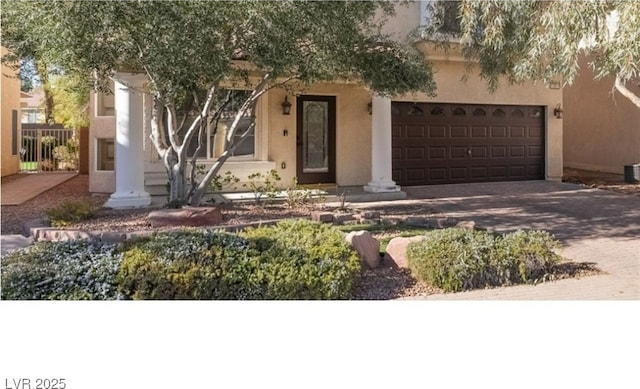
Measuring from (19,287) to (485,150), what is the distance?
12454 millimetres

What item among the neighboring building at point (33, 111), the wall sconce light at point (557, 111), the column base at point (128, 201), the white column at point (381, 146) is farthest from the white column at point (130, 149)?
the neighboring building at point (33, 111)

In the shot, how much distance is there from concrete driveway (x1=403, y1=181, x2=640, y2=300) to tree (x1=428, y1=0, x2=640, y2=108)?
2.19 m

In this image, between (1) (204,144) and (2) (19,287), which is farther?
(1) (204,144)

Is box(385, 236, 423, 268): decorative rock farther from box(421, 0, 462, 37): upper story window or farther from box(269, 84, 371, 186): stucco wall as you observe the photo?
box(269, 84, 371, 186): stucco wall

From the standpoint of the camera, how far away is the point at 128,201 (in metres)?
10.6

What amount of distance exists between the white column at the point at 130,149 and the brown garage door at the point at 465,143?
6195 millimetres

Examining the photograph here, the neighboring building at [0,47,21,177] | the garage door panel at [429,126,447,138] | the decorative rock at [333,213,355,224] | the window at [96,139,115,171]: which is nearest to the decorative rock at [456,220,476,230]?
the decorative rock at [333,213,355,224]

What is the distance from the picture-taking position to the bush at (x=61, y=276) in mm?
5105

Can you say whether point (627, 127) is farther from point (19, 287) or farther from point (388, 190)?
point (19, 287)

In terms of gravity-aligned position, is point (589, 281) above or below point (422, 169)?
below

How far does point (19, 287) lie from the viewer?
5.10 metres

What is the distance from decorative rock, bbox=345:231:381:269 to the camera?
6625 millimetres
